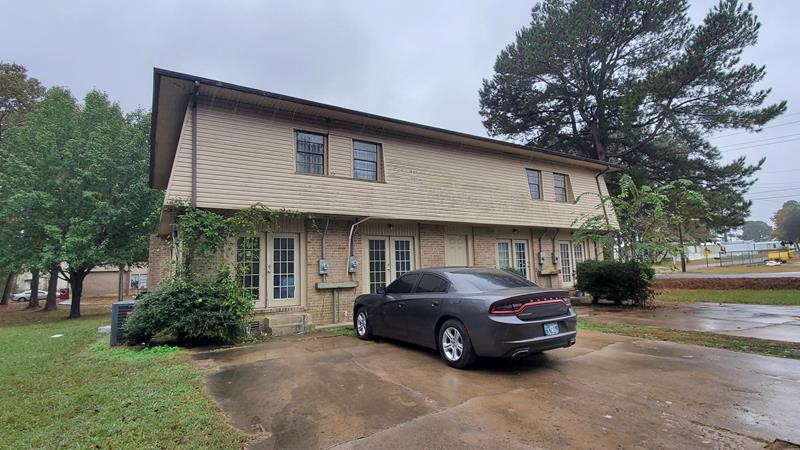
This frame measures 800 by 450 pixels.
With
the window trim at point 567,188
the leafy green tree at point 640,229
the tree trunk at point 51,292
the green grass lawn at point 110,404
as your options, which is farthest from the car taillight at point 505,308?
the tree trunk at point 51,292

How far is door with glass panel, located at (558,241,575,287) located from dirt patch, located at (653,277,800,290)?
819cm

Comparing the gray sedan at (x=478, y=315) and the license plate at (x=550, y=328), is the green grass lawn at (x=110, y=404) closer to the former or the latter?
the gray sedan at (x=478, y=315)

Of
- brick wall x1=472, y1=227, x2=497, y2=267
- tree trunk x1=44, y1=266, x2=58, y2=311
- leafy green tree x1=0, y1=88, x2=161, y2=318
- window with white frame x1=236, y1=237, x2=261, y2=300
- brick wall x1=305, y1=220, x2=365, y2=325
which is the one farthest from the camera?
tree trunk x1=44, y1=266, x2=58, y2=311

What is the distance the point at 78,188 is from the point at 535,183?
64.1ft

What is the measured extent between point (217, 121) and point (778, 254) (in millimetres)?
59605

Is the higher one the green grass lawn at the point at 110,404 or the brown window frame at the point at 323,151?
the brown window frame at the point at 323,151

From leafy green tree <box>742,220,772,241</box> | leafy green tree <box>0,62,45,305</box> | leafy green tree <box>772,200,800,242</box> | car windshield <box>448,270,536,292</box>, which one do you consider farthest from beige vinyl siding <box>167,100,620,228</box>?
leafy green tree <box>742,220,772,241</box>

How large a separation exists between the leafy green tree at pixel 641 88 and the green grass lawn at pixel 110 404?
21764 millimetres

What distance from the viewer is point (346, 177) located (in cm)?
1037

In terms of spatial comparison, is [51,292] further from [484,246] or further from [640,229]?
[640,229]

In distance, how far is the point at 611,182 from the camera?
23.4 meters

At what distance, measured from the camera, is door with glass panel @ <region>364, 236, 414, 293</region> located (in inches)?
444

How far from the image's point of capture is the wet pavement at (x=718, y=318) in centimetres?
830

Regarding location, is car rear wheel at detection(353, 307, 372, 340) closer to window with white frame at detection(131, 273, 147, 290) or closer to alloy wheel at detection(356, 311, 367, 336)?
alloy wheel at detection(356, 311, 367, 336)
